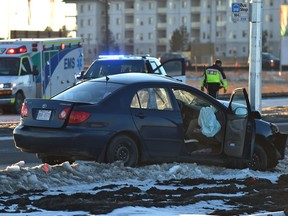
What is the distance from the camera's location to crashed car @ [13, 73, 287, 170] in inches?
354

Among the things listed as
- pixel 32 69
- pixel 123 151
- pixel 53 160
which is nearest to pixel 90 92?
pixel 123 151

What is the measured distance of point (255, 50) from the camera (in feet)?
45.6

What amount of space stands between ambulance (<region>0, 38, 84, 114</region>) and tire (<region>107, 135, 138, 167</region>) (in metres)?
13.3

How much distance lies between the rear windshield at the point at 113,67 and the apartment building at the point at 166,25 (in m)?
92.0

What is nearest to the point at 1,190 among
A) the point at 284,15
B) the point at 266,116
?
the point at 266,116

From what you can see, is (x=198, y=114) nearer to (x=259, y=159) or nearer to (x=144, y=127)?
(x=144, y=127)

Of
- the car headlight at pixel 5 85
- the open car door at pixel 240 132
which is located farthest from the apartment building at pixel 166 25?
the open car door at pixel 240 132

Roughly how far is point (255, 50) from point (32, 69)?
425 inches

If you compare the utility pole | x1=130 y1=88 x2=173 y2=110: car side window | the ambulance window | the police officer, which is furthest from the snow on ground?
the ambulance window

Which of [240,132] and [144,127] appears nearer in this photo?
[144,127]

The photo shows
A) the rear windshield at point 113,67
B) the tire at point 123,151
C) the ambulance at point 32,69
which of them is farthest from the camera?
the ambulance at point 32,69

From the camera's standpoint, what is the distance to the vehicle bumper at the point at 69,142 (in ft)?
29.1

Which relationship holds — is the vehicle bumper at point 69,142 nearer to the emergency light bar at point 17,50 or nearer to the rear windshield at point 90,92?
the rear windshield at point 90,92

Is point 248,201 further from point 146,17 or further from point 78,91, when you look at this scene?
point 146,17
